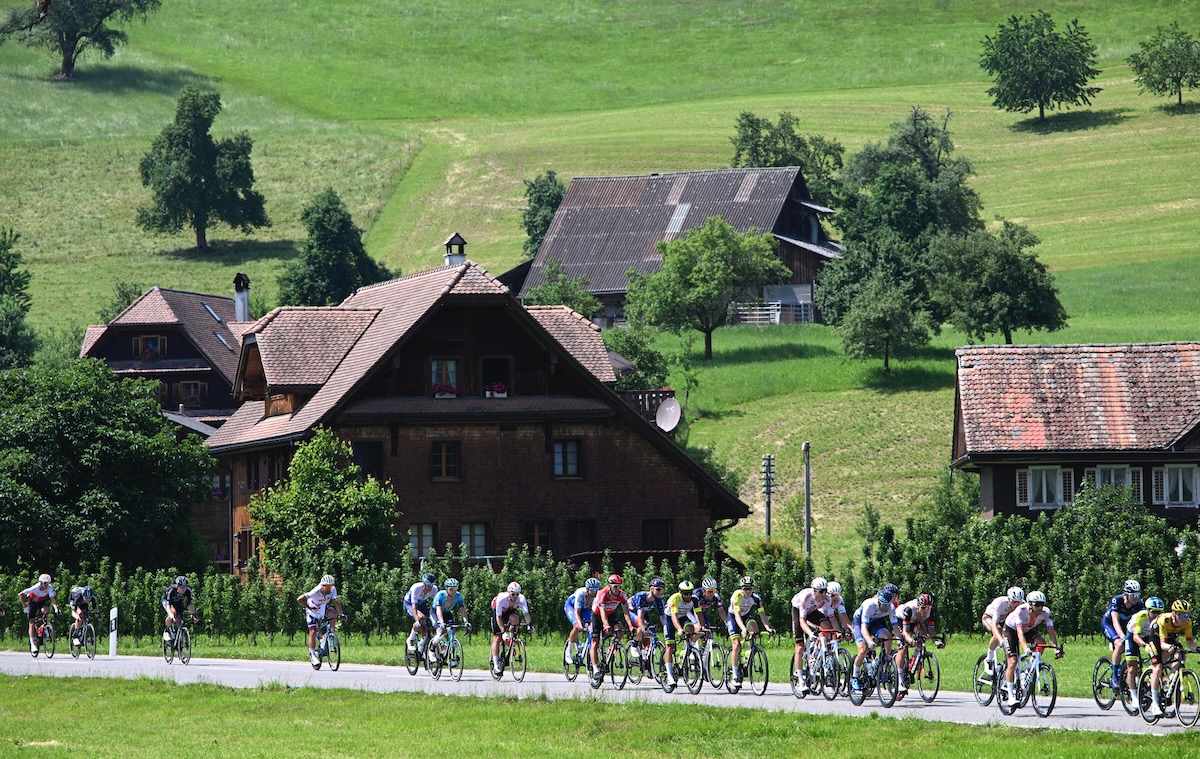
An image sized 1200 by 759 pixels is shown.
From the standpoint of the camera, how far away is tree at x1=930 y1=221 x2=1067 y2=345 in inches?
3696

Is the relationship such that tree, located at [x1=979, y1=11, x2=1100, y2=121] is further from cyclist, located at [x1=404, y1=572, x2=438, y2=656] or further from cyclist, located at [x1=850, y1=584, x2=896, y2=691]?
cyclist, located at [x1=850, y1=584, x2=896, y2=691]

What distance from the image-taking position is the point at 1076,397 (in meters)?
62.6

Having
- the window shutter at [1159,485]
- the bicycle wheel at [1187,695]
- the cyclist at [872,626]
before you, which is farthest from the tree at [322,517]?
the bicycle wheel at [1187,695]

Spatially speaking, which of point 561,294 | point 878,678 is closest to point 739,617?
point 878,678

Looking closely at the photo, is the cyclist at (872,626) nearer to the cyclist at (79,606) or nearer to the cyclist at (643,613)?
the cyclist at (643,613)

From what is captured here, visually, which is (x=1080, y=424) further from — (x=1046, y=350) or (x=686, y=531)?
(x=686, y=531)

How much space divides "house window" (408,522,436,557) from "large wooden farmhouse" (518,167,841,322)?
174 ft

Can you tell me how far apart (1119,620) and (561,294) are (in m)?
73.6

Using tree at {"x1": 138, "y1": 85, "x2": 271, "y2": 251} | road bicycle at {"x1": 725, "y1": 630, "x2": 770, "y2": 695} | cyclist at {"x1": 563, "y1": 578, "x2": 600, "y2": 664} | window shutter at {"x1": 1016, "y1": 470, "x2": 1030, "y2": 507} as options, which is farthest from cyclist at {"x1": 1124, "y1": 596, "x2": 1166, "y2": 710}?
tree at {"x1": 138, "y1": 85, "x2": 271, "y2": 251}

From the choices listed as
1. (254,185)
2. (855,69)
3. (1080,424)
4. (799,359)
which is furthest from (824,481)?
(855,69)

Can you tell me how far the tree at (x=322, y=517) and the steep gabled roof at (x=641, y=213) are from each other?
193 ft

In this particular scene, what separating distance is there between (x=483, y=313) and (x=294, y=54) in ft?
469

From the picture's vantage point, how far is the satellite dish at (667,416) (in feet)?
209

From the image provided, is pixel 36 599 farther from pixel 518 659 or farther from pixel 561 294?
pixel 561 294
